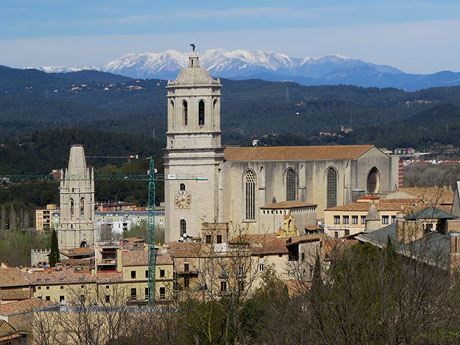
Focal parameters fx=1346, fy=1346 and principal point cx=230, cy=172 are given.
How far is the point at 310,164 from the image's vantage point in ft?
282

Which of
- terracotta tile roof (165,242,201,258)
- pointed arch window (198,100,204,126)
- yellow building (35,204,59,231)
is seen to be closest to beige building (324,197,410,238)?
terracotta tile roof (165,242,201,258)

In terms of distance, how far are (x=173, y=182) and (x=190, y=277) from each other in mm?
20604

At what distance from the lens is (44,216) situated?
13462cm

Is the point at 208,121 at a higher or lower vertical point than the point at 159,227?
higher

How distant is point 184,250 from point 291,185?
18.8 metres

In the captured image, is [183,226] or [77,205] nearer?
[183,226]

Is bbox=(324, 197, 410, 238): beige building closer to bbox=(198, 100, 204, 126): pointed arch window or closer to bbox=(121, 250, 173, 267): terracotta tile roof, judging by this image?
bbox=(198, 100, 204, 126): pointed arch window

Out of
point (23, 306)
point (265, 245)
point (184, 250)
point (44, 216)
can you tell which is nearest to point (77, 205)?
point (44, 216)

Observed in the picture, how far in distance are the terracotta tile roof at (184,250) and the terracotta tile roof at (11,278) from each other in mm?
7501

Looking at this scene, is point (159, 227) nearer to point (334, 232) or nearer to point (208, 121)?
point (208, 121)

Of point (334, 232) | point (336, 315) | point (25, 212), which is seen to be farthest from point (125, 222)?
point (336, 315)

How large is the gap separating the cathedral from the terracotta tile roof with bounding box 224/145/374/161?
0.21ft

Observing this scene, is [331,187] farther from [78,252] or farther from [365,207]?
[78,252]

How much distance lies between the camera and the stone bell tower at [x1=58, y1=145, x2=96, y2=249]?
101750mm
